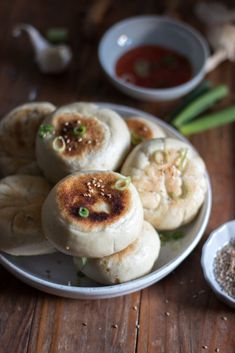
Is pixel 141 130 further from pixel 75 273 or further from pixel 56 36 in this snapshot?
pixel 56 36

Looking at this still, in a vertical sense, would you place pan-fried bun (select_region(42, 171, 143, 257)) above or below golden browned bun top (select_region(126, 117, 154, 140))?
above

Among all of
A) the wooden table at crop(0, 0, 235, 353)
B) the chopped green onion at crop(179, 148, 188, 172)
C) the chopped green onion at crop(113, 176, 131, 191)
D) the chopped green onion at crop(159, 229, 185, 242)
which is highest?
the chopped green onion at crop(113, 176, 131, 191)

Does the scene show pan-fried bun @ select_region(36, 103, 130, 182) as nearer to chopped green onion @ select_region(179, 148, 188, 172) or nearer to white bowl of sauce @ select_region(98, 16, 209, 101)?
chopped green onion @ select_region(179, 148, 188, 172)

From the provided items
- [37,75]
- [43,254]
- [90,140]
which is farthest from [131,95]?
[43,254]

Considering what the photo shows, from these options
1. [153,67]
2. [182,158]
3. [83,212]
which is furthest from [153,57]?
[83,212]

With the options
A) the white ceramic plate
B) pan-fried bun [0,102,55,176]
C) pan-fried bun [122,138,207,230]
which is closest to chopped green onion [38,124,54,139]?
pan-fried bun [0,102,55,176]
